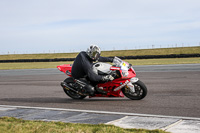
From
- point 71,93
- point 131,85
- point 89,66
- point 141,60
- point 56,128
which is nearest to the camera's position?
point 56,128

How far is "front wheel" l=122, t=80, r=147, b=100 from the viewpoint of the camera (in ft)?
26.9

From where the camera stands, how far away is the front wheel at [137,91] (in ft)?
26.9

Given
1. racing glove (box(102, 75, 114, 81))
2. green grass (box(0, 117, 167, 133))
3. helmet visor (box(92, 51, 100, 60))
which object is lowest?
green grass (box(0, 117, 167, 133))

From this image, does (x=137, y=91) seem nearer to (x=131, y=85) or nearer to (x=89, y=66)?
(x=131, y=85)

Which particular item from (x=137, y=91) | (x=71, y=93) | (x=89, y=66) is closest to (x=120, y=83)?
(x=137, y=91)

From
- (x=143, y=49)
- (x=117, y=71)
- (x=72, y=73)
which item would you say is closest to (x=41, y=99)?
(x=72, y=73)

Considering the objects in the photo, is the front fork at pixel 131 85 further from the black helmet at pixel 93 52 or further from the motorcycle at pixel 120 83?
the black helmet at pixel 93 52

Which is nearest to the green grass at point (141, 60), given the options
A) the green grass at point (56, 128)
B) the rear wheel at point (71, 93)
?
the rear wheel at point (71, 93)

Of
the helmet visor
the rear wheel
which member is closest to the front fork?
the helmet visor

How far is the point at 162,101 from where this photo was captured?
815 centimetres

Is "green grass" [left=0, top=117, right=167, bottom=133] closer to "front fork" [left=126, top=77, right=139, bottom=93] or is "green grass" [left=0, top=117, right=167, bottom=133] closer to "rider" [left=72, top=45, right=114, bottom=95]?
"rider" [left=72, top=45, right=114, bottom=95]

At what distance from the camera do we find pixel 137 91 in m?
8.34

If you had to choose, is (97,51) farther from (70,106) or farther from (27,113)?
(27,113)

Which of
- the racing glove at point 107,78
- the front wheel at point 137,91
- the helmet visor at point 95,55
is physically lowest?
the front wheel at point 137,91
